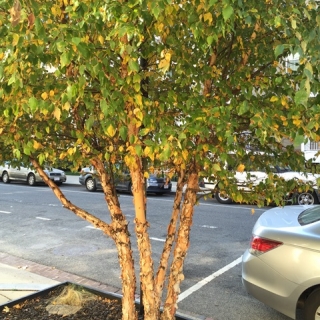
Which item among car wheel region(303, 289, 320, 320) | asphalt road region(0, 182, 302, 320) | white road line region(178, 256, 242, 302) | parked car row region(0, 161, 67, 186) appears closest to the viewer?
car wheel region(303, 289, 320, 320)

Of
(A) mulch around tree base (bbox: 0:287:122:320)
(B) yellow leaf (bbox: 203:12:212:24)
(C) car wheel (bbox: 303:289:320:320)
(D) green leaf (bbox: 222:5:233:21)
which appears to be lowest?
(C) car wheel (bbox: 303:289:320:320)

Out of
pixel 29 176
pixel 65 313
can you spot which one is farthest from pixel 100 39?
pixel 29 176

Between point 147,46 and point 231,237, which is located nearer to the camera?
point 147,46

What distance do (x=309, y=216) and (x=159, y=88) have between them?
2.64m

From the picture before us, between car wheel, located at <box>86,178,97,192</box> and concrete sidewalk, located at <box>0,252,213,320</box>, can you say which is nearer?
concrete sidewalk, located at <box>0,252,213,320</box>

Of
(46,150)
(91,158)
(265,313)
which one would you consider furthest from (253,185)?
(265,313)

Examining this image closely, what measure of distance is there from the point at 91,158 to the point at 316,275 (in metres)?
2.46

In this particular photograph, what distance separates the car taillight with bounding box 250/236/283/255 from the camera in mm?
4000

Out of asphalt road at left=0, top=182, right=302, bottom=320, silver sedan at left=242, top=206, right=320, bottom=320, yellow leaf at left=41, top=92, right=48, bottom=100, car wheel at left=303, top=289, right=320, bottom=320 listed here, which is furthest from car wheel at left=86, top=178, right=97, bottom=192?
yellow leaf at left=41, top=92, right=48, bottom=100

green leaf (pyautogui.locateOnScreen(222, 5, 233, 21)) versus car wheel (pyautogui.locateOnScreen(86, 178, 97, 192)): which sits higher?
green leaf (pyautogui.locateOnScreen(222, 5, 233, 21))

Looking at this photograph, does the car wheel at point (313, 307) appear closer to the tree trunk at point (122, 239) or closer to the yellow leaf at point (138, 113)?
the tree trunk at point (122, 239)

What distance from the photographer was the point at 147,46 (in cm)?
234

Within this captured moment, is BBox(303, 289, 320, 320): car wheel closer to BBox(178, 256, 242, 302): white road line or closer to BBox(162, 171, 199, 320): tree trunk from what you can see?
BBox(178, 256, 242, 302): white road line

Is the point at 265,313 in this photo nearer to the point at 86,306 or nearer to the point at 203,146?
the point at 86,306
